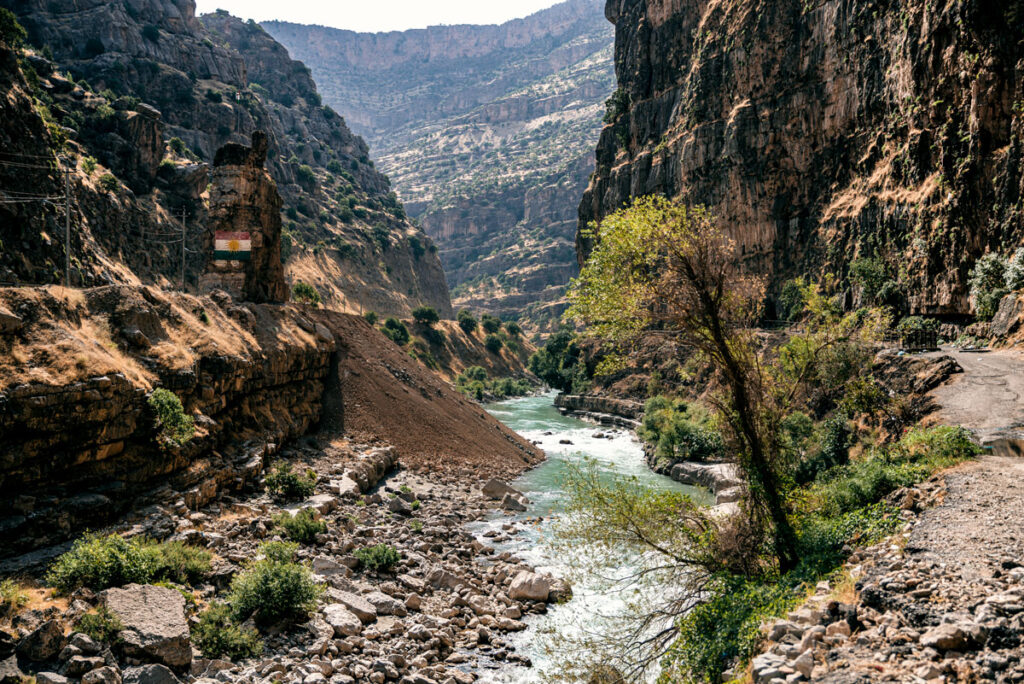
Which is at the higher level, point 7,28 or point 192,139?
point 192,139

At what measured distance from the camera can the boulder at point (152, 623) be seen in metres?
10.3

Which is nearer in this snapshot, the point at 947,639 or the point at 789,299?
the point at 947,639

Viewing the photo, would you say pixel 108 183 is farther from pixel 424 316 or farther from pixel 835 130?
pixel 835 130

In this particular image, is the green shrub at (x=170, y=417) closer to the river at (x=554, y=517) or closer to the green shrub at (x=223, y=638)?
the green shrub at (x=223, y=638)

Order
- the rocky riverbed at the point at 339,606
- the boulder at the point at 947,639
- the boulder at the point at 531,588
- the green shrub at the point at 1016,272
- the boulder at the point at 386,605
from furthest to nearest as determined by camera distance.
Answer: the green shrub at the point at 1016,272
the boulder at the point at 531,588
the boulder at the point at 386,605
the rocky riverbed at the point at 339,606
the boulder at the point at 947,639

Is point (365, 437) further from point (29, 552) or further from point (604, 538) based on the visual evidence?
point (604, 538)

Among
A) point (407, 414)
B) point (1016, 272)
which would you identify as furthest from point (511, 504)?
point (1016, 272)

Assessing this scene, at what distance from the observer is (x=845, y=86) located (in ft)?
153

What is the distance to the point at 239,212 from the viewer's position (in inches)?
1202

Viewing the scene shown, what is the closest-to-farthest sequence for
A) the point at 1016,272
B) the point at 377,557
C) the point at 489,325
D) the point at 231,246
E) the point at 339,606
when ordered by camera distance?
the point at 339,606 < the point at 377,557 < the point at 1016,272 < the point at 231,246 < the point at 489,325

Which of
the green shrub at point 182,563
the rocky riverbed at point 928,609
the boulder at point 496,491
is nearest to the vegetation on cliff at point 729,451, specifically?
the rocky riverbed at point 928,609

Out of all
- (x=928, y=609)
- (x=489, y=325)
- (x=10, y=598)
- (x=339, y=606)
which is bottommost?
(x=489, y=325)

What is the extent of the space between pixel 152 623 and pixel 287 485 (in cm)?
1007

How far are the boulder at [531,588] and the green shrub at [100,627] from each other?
Answer: 31.4ft
